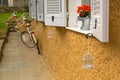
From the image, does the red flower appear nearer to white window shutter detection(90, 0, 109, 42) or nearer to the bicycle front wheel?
white window shutter detection(90, 0, 109, 42)

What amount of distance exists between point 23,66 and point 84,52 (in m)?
6.22

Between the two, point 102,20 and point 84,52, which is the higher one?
point 102,20

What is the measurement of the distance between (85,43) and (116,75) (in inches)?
57.8

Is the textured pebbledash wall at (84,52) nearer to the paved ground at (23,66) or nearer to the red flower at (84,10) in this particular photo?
the red flower at (84,10)

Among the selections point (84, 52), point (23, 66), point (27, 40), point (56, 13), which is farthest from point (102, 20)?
point (27, 40)

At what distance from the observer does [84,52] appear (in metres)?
5.14

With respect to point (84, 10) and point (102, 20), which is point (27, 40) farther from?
point (102, 20)

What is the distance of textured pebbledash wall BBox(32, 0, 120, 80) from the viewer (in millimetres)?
3619

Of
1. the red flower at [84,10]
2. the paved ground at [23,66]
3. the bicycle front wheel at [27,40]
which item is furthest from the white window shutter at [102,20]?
the bicycle front wheel at [27,40]

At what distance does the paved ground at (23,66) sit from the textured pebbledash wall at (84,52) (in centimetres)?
97

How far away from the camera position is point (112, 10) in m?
3.66

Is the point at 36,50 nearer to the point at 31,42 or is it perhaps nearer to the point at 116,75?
the point at 31,42

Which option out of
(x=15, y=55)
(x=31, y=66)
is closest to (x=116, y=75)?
(x=31, y=66)

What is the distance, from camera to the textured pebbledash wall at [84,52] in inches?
142
